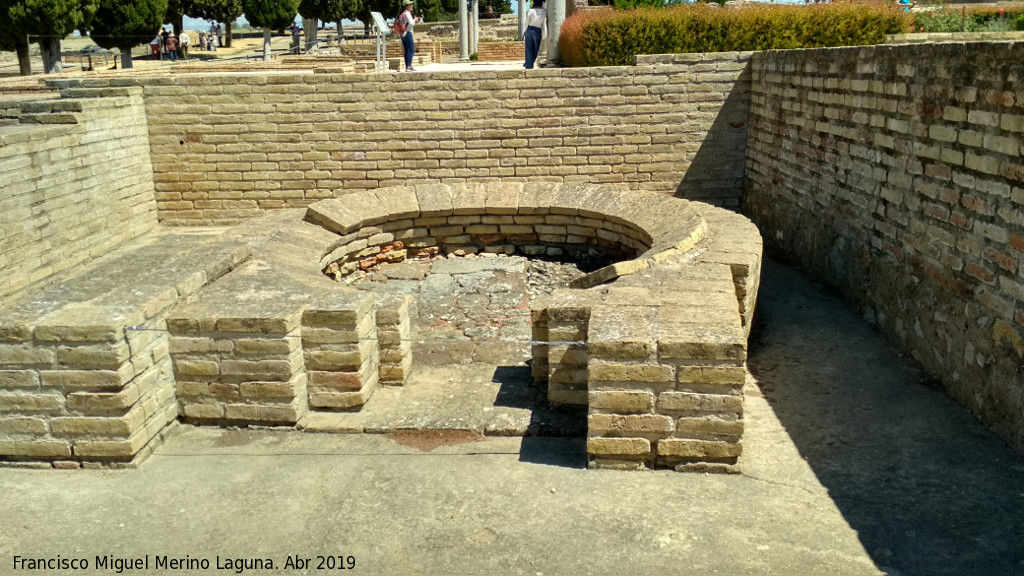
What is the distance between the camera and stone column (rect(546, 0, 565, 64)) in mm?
12786

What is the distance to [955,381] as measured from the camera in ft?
16.5

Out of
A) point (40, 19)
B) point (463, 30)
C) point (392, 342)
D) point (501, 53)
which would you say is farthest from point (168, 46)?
point (392, 342)

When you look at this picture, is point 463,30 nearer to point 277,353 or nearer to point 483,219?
point 483,219

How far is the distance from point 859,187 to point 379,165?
509 centimetres

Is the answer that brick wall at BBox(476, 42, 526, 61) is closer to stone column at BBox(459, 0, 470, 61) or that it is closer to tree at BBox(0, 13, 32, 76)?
stone column at BBox(459, 0, 470, 61)

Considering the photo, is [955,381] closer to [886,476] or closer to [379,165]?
[886,476]

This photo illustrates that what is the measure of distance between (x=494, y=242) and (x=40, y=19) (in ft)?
59.0

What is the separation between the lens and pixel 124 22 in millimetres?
27094

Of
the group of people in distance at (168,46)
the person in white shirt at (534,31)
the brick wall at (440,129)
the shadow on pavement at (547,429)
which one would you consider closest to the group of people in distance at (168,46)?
the group of people in distance at (168,46)

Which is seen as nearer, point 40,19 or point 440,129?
point 440,129

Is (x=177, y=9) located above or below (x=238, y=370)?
above

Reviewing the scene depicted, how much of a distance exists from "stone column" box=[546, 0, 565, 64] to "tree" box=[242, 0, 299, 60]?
1880 centimetres

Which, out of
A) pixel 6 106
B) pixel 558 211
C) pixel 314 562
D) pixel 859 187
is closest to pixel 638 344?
pixel 314 562

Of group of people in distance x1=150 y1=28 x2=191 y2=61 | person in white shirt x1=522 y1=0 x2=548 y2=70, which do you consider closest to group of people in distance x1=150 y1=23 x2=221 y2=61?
group of people in distance x1=150 y1=28 x2=191 y2=61
